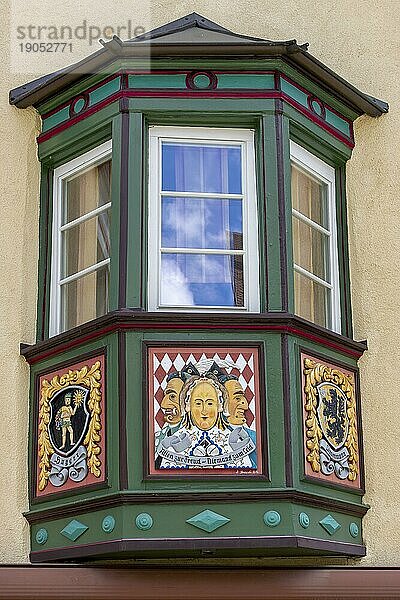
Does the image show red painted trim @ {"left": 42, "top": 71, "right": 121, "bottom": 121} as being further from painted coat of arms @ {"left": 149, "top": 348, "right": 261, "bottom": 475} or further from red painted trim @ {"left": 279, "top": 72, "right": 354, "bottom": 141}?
painted coat of arms @ {"left": 149, "top": 348, "right": 261, "bottom": 475}

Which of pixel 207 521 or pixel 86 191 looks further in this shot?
pixel 86 191

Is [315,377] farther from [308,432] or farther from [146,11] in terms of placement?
[146,11]

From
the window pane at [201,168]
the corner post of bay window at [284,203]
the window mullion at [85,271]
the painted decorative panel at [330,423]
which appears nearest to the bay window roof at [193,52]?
the corner post of bay window at [284,203]

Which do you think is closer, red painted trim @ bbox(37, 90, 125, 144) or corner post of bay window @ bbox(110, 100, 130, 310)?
corner post of bay window @ bbox(110, 100, 130, 310)

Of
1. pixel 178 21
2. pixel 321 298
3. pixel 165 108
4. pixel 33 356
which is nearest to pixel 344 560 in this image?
pixel 321 298

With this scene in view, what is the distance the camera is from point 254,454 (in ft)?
24.7

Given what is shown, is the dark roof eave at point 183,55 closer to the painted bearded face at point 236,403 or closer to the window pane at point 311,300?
the window pane at point 311,300

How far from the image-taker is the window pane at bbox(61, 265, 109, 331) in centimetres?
828

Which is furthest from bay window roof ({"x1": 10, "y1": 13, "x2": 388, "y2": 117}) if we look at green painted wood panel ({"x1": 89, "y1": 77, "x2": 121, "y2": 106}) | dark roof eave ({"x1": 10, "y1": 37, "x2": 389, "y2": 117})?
green painted wood panel ({"x1": 89, "y1": 77, "x2": 121, "y2": 106})

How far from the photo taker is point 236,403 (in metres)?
7.60

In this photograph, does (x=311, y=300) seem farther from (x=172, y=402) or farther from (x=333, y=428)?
(x=172, y=402)

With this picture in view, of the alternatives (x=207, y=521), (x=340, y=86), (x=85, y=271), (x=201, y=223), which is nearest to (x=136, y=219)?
(x=201, y=223)

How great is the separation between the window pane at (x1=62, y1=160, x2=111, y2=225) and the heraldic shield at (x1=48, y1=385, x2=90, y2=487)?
4.38ft

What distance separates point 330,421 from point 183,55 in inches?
99.5
